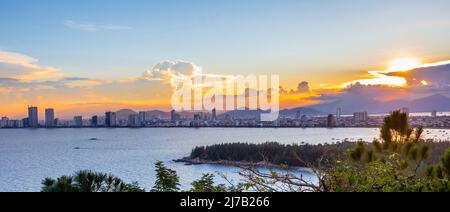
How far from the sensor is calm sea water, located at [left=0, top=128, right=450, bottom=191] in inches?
606

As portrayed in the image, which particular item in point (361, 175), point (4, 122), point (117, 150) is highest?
point (4, 122)

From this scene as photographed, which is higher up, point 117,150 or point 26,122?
point 26,122

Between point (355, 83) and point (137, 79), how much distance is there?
2.78 meters

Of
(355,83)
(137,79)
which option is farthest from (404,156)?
(137,79)

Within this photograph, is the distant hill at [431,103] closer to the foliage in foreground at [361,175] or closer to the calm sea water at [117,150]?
the foliage in foreground at [361,175]

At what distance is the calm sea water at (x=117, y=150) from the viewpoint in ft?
50.5

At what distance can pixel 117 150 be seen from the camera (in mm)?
25625

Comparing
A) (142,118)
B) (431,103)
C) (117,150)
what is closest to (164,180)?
(431,103)

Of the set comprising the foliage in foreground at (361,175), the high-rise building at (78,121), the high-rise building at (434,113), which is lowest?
the foliage in foreground at (361,175)

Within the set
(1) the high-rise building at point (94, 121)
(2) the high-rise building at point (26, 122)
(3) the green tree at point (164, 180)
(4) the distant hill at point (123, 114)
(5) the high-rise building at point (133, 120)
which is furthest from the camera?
(5) the high-rise building at point (133, 120)

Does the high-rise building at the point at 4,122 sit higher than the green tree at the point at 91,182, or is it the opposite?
the high-rise building at the point at 4,122

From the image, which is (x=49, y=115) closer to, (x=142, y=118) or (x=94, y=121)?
(x=94, y=121)

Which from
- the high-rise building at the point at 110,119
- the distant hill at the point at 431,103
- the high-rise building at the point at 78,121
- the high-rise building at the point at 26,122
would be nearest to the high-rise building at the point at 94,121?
the high-rise building at the point at 110,119

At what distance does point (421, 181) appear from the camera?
2.07 meters
